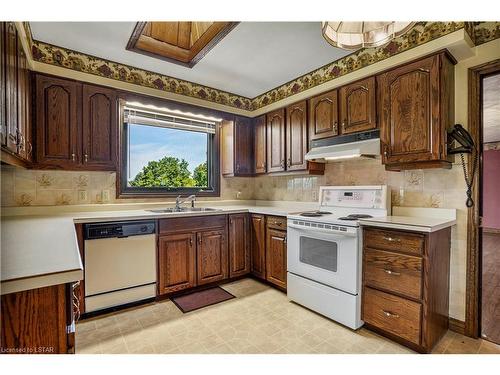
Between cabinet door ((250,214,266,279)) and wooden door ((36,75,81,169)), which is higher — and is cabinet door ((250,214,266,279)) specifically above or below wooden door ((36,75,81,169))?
below

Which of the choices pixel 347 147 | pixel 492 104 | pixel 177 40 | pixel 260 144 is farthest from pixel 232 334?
pixel 492 104

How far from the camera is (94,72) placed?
102 inches

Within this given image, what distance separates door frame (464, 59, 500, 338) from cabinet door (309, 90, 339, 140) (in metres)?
1.07

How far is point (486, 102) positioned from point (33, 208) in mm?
5327

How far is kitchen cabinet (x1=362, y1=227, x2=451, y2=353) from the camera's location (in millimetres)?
1758

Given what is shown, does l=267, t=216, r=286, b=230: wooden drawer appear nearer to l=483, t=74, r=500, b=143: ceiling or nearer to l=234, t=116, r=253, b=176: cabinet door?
l=234, t=116, r=253, b=176: cabinet door

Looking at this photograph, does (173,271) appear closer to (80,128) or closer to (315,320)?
(315,320)

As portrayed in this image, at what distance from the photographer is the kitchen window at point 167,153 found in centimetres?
302

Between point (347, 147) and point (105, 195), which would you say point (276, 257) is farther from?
point (105, 195)

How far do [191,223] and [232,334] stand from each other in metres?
1.19

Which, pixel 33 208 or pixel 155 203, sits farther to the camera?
pixel 155 203

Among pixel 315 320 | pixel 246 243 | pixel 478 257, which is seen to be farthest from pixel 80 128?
pixel 478 257

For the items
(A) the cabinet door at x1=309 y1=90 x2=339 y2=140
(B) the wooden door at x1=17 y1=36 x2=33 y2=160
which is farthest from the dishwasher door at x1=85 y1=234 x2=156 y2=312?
(A) the cabinet door at x1=309 y1=90 x2=339 y2=140

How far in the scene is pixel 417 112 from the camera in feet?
6.69
